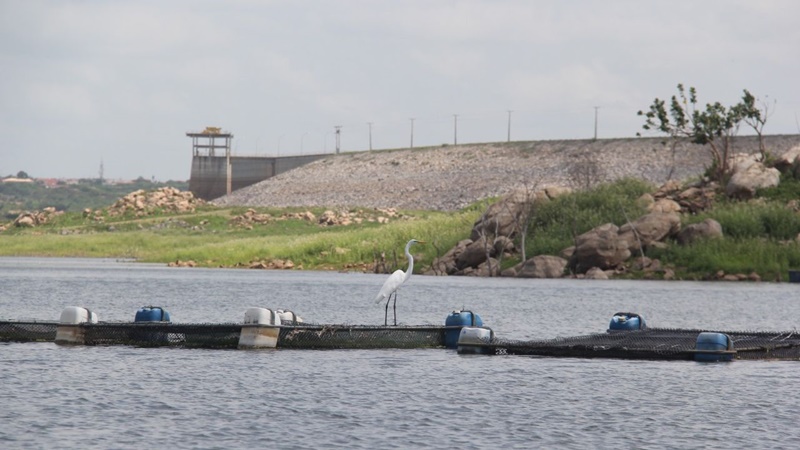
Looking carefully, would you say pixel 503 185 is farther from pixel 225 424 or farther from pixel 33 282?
pixel 225 424

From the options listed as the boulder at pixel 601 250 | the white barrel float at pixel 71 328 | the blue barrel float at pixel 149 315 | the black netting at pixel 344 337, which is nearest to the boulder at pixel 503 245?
the boulder at pixel 601 250

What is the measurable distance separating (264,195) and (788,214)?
8613 centimetres

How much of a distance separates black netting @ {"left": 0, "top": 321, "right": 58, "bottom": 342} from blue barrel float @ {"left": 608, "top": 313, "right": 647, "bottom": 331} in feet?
53.1

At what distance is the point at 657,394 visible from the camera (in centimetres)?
2889

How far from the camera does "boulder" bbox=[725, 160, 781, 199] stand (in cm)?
8794

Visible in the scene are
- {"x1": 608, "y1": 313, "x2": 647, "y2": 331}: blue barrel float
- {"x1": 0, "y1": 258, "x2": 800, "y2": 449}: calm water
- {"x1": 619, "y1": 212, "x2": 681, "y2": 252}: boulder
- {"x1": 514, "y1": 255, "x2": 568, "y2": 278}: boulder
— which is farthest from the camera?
{"x1": 514, "y1": 255, "x2": 568, "y2": 278}: boulder

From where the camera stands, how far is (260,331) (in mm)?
35031

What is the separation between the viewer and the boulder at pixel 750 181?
8794 centimetres

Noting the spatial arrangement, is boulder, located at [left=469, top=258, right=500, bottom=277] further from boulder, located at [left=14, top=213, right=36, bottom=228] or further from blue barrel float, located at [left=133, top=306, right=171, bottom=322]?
boulder, located at [left=14, top=213, right=36, bottom=228]

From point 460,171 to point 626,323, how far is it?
11370 centimetres

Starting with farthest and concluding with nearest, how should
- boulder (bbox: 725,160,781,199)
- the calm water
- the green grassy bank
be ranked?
1. the green grassy bank
2. boulder (bbox: 725,160,781,199)
3. the calm water

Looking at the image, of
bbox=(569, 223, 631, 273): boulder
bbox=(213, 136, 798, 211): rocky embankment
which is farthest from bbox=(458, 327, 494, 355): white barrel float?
bbox=(213, 136, 798, 211): rocky embankment

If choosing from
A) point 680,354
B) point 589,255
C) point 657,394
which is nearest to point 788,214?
point 589,255

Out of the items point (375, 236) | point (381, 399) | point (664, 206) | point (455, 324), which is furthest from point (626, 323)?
point (375, 236)
